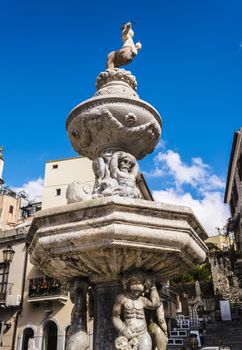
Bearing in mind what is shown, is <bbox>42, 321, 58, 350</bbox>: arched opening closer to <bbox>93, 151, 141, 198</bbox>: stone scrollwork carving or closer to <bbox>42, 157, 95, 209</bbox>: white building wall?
<bbox>42, 157, 95, 209</bbox>: white building wall

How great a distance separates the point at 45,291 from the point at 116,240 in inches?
628

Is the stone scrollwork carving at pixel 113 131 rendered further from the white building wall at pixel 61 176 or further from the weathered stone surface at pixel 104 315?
the white building wall at pixel 61 176

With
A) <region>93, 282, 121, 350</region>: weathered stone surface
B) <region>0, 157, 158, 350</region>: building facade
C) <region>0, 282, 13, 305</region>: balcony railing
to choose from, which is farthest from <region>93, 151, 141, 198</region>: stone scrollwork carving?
<region>0, 282, 13, 305</region>: balcony railing

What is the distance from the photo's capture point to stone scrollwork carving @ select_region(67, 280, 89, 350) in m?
3.93

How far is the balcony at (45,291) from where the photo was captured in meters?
17.6

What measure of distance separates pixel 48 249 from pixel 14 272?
17.2 meters

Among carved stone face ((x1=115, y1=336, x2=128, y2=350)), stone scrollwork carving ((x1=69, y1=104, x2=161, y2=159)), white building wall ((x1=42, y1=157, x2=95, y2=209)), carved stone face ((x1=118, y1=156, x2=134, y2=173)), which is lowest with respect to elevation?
carved stone face ((x1=115, y1=336, x2=128, y2=350))

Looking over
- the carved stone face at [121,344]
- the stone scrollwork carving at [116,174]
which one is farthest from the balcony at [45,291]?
the carved stone face at [121,344]

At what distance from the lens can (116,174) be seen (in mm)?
4680

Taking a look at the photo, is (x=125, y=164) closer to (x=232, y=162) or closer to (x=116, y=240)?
(x=116, y=240)

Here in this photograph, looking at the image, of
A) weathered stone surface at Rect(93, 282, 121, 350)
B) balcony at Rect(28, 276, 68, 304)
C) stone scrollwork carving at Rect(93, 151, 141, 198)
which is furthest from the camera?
balcony at Rect(28, 276, 68, 304)

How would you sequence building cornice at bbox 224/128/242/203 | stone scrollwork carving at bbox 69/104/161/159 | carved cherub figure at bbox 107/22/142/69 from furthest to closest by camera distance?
building cornice at bbox 224/128/242/203
carved cherub figure at bbox 107/22/142/69
stone scrollwork carving at bbox 69/104/161/159

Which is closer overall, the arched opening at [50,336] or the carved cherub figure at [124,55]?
the carved cherub figure at [124,55]

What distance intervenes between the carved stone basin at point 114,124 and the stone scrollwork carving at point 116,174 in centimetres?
22
